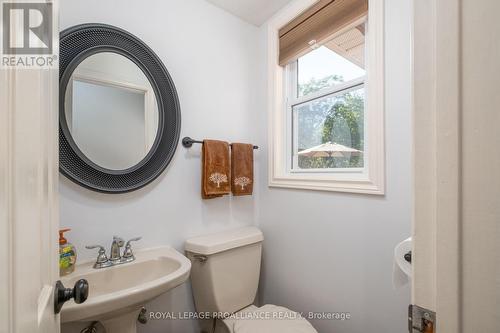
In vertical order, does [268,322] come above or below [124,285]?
below

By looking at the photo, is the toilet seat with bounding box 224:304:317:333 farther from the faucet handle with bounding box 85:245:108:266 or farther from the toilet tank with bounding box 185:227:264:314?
the faucet handle with bounding box 85:245:108:266

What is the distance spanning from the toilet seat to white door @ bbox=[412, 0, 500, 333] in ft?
3.07

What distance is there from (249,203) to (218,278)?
1.84ft

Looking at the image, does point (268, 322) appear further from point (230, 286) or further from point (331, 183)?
Answer: point (331, 183)

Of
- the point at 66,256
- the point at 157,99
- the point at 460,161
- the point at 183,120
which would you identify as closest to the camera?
the point at 460,161

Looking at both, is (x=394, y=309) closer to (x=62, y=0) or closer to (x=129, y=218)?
(x=129, y=218)

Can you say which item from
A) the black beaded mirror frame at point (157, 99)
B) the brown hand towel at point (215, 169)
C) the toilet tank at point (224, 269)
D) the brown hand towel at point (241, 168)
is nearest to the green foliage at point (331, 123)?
the brown hand towel at point (241, 168)

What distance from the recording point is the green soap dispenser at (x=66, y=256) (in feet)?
3.08

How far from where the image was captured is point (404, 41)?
102 cm

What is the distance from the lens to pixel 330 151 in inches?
56.0

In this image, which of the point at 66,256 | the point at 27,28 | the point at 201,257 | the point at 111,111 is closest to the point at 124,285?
the point at 66,256

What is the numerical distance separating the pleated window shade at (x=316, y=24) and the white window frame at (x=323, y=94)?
0.04 m

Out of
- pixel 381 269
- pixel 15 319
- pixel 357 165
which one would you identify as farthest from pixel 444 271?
pixel 357 165

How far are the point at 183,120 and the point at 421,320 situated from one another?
134 cm
